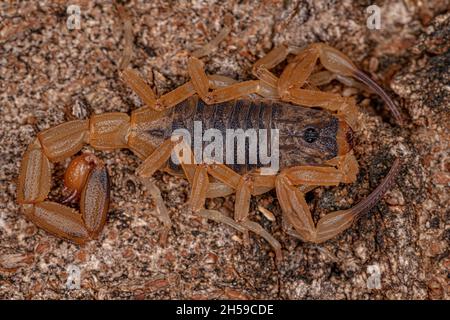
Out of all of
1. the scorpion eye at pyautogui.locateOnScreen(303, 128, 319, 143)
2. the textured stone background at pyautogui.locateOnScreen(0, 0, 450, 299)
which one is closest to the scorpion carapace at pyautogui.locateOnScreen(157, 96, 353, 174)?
the scorpion eye at pyautogui.locateOnScreen(303, 128, 319, 143)

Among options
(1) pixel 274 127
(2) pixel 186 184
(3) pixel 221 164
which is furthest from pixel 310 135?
(2) pixel 186 184

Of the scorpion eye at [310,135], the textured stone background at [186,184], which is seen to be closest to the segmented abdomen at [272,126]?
the scorpion eye at [310,135]

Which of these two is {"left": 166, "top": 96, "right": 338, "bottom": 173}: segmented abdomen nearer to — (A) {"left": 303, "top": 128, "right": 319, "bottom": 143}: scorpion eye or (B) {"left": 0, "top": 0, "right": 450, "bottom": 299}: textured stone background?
(A) {"left": 303, "top": 128, "right": 319, "bottom": 143}: scorpion eye

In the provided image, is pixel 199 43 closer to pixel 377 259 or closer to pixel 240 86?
pixel 240 86

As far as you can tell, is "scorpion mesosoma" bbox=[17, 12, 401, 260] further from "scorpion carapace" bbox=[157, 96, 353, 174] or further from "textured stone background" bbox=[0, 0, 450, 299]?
"textured stone background" bbox=[0, 0, 450, 299]

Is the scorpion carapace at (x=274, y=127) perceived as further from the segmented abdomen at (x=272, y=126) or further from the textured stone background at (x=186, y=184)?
the textured stone background at (x=186, y=184)
